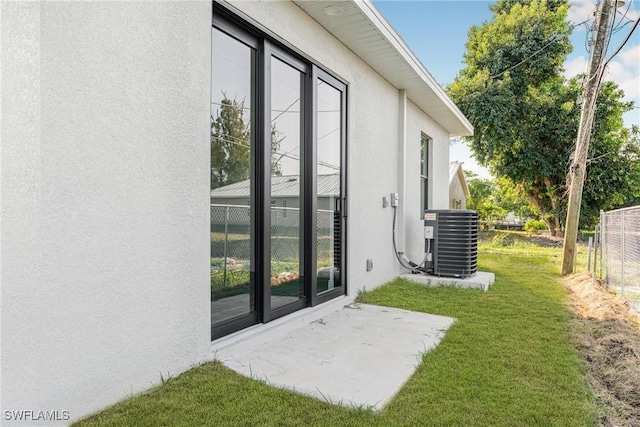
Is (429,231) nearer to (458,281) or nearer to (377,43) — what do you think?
(458,281)

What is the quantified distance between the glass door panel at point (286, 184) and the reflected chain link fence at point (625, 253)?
3630 mm

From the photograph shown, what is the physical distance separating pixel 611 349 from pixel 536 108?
13381 mm

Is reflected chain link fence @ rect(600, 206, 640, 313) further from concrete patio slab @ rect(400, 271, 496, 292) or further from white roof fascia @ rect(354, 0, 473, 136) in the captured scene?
white roof fascia @ rect(354, 0, 473, 136)

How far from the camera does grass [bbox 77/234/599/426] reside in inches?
77.7

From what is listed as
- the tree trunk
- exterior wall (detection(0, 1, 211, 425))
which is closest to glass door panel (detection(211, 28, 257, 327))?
exterior wall (detection(0, 1, 211, 425))

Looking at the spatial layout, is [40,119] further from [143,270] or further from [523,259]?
[523,259]

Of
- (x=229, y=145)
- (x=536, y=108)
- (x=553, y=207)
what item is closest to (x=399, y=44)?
(x=229, y=145)

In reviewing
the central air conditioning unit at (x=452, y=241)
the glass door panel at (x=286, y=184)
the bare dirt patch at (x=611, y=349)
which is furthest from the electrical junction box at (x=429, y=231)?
the glass door panel at (x=286, y=184)

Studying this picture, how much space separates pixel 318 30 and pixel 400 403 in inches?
133

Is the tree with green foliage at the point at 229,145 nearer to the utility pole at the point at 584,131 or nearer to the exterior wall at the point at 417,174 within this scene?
the exterior wall at the point at 417,174

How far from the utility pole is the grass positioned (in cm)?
431

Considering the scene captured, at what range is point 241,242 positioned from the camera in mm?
3012

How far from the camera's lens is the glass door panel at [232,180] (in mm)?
2822

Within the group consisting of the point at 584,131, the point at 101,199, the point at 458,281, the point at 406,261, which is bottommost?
the point at 458,281
